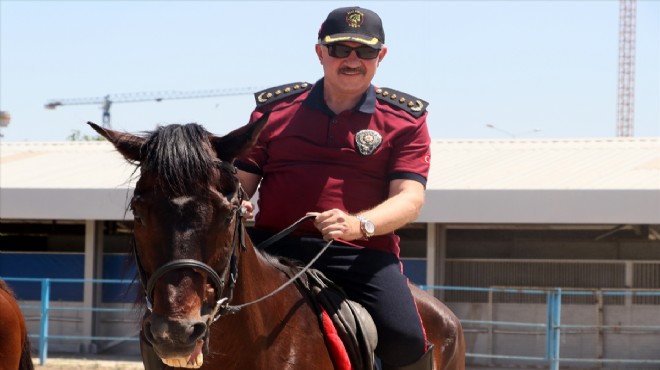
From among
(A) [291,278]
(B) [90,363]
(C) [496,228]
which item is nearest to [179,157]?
(A) [291,278]

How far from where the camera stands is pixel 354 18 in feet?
15.3

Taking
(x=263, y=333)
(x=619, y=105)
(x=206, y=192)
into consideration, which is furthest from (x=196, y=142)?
(x=619, y=105)

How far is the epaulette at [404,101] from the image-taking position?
4840mm

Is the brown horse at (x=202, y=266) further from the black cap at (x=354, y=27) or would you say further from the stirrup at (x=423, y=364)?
the black cap at (x=354, y=27)

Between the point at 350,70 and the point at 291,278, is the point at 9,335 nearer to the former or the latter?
the point at 291,278

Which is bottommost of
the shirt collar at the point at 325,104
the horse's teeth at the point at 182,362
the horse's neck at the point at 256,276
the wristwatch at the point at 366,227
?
the horse's teeth at the point at 182,362

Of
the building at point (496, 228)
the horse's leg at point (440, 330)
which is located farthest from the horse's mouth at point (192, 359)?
the building at point (496, 228)

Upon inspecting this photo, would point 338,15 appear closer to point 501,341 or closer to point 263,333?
point 263,333

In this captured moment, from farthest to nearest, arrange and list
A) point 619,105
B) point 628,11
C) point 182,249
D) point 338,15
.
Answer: point 628,11
point 619,105
point 338,15
point 182,249

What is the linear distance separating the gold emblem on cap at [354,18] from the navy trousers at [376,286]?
910mm

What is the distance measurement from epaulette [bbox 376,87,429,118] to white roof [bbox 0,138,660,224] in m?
11.9

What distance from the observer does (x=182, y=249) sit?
138 inches

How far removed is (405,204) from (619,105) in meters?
54.7

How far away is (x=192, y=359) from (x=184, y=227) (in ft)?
1.36
